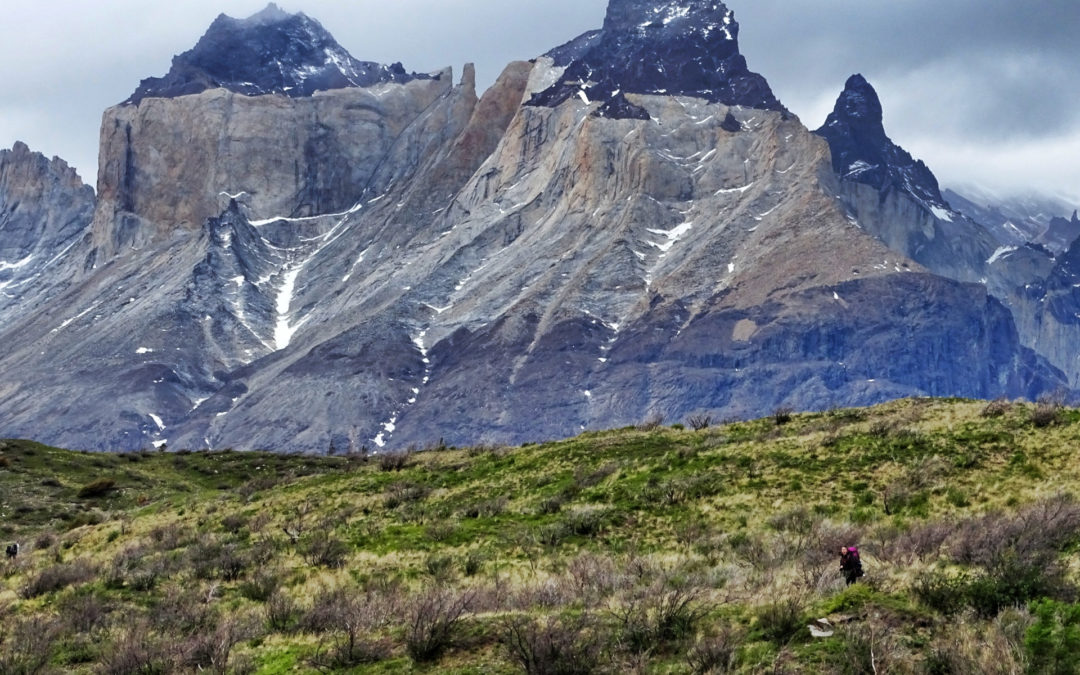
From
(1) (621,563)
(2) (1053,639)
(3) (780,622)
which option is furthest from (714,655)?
(1) (621,563)

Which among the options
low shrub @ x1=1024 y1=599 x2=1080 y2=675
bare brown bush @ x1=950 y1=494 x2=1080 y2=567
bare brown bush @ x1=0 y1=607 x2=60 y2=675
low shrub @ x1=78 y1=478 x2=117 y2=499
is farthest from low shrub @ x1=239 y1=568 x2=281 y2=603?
low shrub @ x1=78 y1=478 x2=117 y2=499

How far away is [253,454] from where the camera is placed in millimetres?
69750

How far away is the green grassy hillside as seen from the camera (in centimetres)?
1404

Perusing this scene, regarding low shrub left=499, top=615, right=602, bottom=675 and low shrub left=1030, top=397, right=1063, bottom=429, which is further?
low shrub left=1030, top=397, right=1063, bottom=429

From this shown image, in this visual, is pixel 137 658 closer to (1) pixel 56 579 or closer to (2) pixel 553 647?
(2) pixel 553 647

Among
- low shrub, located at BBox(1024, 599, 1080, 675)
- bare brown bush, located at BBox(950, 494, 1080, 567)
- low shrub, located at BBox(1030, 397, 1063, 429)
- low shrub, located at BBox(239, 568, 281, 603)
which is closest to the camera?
low shrub, located at BBox(1024, 599, 1080, 675)

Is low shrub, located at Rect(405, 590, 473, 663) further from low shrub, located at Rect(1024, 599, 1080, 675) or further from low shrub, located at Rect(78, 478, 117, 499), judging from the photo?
low shrub, located at Rect(78, 478, 117, 499)

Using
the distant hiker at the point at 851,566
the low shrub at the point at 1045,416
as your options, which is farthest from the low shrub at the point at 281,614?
the low shrub at the point at 1045,416

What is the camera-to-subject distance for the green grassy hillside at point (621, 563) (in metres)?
14.0

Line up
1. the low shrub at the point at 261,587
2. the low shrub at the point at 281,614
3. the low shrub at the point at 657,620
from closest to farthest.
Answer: the low shrub at the point at 657,620
the low shrub at the point at 281,614
the low shrub at the point at 261,587

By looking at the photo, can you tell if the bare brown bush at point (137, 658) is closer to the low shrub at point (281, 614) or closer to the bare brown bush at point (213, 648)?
the bare brown bush at point (213, 648)

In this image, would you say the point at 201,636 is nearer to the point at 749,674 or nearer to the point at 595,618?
the point at 595,618

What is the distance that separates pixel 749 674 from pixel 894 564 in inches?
198

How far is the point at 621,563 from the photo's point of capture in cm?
2120
